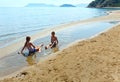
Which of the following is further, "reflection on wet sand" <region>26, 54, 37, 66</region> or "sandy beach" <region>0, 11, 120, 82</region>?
"reflection on wet sand" <region>26, 54, 37, 66</region>

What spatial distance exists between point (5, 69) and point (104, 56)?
5.34m

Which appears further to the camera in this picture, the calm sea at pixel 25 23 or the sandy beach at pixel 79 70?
the calm sea at pixel 25 23

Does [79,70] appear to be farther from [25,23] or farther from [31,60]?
[25,23]

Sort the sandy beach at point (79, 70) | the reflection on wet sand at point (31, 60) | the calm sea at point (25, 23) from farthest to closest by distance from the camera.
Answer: the calm sea at point (25, 23), the reflection on wet sand at point (31, 60), the sandy beach at point (79, 70)

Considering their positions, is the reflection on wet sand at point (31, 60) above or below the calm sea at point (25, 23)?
above

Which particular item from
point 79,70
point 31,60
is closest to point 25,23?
point 31,60

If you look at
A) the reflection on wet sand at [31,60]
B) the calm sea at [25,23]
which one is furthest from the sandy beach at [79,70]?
the calm sea at [25,23]

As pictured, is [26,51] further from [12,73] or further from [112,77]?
[112,77]

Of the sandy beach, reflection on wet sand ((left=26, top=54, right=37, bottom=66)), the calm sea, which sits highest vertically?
the sandy beach

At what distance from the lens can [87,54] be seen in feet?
43.2

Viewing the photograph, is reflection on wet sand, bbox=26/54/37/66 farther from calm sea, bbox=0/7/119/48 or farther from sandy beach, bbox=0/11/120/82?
calm sea, bbox=0/7/119/48

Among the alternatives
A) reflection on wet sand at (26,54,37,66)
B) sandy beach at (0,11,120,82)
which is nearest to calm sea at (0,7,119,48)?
reflection on wet sand at (26,54,37,66)

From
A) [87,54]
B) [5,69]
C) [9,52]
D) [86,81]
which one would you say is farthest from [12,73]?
[9,52]

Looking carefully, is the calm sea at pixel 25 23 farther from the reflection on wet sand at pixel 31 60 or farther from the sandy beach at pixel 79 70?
the sandy beach at pixel 79 70
